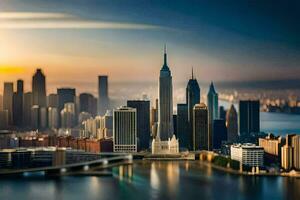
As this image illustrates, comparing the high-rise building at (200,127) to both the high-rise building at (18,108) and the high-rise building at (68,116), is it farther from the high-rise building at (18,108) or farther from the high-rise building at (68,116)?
the high-rise building at (18,108)

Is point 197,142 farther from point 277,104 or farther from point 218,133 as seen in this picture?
point 277,104

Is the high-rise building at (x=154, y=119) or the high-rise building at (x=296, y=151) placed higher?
the high-rise building at (x=154, y=119)

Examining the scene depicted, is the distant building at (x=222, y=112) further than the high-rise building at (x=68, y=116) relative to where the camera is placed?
Yes

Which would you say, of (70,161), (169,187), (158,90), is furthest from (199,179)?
(158,90)

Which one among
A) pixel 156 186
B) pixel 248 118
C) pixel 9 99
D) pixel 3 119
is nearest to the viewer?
pixel 156 186

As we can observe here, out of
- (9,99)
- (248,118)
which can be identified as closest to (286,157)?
(248,118)

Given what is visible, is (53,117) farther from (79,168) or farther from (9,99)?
(79,168)

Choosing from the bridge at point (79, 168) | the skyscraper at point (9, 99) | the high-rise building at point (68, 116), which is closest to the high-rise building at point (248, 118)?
the bridge at point (79, 168)
